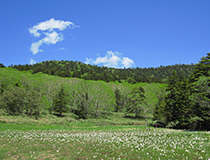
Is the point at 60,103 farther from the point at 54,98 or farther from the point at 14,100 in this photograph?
the point at 14,100

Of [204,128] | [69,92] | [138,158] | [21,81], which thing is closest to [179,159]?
[138,158]

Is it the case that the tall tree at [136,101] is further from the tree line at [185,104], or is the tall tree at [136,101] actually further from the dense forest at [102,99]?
the tree line at [185,104]

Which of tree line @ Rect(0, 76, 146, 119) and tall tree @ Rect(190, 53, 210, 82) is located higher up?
tall tree @ Rect(190, 53, 210, 82)

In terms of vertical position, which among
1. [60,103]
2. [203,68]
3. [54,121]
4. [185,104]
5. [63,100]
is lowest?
[54,121]

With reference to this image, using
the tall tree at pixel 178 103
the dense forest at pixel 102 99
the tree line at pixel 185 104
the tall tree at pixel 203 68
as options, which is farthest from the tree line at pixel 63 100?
the tall tree at pixel 203 68

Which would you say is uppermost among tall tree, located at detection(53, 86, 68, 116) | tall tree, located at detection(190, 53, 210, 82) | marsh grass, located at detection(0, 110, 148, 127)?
tall tree, located at detection(190, 53, 210, 82)

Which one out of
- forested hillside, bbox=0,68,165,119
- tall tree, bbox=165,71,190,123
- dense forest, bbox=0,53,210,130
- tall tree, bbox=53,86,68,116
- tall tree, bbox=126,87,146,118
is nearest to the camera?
dense forest, bbox=0,53,210,130

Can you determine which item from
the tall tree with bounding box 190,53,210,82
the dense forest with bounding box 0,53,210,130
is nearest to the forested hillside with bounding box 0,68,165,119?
the dense forest with bounding box 0,53,210,130

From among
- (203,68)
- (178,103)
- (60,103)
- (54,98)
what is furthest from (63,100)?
(203,68)

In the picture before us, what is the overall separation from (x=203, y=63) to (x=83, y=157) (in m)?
36.5

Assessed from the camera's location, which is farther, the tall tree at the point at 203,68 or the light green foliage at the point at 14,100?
the light green foliage at the point at 14,100

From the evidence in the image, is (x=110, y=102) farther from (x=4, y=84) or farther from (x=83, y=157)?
(x=83, y=157)

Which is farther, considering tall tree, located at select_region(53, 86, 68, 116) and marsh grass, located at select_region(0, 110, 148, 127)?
tall tree, located at select_region(53, 86, 68, 116)

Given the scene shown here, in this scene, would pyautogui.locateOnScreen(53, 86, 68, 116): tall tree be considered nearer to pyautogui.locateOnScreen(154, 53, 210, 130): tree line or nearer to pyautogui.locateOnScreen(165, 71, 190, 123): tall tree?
pyautogui.locateOnScreen(154, 53, 210, 130): tree line
